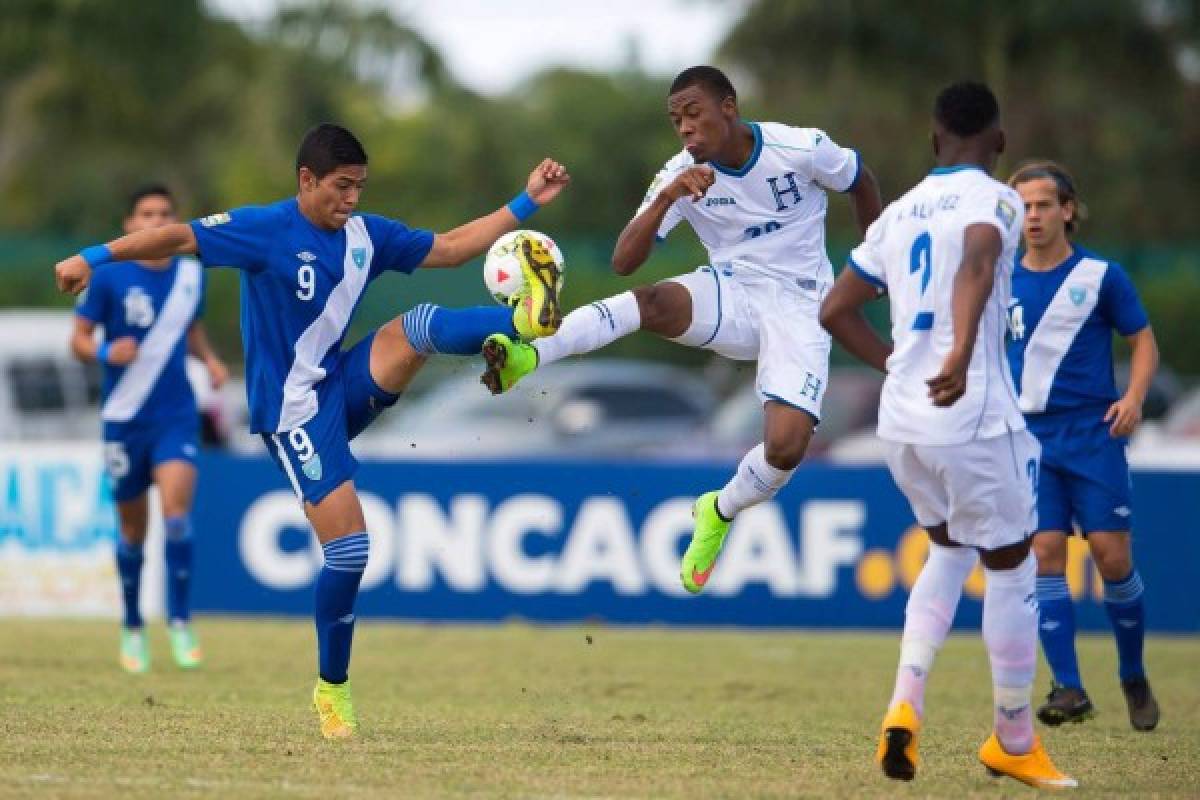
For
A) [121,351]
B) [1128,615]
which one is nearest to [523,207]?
[1128,615]

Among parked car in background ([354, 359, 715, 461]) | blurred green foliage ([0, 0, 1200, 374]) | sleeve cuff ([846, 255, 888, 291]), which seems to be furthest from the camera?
blurred green foliage ([0, 0, 1200, 374])

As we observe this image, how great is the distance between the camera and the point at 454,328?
9203mm

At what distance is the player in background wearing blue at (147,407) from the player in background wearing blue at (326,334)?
401 centimetres

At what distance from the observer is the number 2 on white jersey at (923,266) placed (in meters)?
7.52

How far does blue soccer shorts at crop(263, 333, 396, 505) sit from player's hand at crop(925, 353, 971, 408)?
2991mm

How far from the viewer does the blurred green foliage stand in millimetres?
30922

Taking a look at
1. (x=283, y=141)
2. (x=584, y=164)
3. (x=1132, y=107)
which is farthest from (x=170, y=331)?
(x=584, y=164)

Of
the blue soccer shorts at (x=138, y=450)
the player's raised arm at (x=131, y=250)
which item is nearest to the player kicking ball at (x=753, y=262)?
the player's raised arm at (x=131, y=250)

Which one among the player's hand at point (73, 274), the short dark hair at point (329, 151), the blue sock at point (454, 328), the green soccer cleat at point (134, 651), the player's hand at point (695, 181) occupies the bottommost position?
the green soccer cleat at point (134, 651)

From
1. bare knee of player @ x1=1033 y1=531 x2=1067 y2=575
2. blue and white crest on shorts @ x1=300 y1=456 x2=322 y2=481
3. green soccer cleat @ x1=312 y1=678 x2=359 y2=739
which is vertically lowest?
green soccer cleat @ x1=312 y1=678 x2=359 y2=739

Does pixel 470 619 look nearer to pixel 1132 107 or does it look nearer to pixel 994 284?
pixel 994 284

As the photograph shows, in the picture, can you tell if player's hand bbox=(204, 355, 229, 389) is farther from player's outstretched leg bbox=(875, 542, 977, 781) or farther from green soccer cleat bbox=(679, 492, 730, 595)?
player's outstretched leg bbox=(875, 542, 977, 781)

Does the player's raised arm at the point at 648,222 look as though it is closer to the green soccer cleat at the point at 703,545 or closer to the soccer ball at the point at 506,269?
the soccer ball at the point at 506,269

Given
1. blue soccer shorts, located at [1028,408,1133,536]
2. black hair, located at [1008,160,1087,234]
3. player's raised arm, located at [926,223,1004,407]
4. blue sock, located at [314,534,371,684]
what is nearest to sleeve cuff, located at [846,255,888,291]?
player's raised arm, located at [926,223,1004,407]
